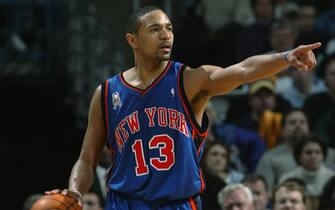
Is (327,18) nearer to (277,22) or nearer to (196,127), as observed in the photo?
(277,22)

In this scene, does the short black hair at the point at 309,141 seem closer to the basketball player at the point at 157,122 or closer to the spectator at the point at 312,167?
the spectator at the point at 312,167

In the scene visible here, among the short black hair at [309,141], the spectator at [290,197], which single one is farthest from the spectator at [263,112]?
the spectator at [290,197]

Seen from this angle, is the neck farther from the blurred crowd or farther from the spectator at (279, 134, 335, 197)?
the spectator at (279, 134, 335, 197)

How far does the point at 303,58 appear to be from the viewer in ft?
18.7

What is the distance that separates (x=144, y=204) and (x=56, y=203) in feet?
1.82

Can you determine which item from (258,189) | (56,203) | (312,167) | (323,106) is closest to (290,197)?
(258,189)

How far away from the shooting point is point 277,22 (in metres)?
12.5

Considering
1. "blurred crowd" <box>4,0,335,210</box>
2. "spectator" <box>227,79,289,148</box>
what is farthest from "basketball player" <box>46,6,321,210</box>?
"spectator" <box>227,79,289,148</box>

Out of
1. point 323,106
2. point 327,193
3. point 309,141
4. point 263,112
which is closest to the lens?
point 327,193

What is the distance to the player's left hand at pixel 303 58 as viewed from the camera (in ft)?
18.6

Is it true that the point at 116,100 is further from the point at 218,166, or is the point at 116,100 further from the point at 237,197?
the point at 218,166

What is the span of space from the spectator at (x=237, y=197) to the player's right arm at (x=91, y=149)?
8.46 feet

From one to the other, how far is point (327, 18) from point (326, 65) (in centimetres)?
149

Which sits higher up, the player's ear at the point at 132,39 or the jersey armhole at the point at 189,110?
the player's ear at the point at 132,39
